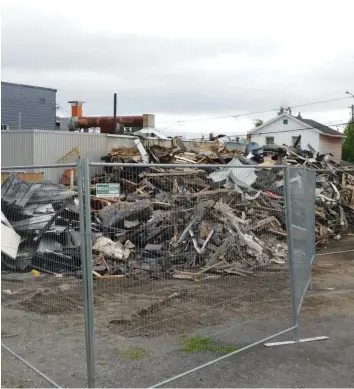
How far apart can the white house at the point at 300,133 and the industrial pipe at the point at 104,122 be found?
19046 mm

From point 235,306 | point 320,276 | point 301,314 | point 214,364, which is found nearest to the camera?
point 214,364

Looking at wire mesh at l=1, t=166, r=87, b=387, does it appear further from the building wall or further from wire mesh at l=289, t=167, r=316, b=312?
the building wall

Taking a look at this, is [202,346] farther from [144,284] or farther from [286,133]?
[286,133]

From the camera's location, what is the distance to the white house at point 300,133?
4419 cm

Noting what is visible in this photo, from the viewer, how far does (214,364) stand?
512cm

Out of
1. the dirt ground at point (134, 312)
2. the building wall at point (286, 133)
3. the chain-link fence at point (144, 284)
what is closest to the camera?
the chain-link fence at point (144, 284)

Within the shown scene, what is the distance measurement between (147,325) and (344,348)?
7.34 feet

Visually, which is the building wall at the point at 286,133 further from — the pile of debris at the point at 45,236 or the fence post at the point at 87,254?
the fence post at the point at 87,254

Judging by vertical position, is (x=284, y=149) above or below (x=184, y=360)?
above

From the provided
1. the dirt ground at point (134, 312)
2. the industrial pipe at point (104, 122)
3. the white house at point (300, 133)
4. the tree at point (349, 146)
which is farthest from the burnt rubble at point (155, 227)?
the tree at point (349, 146)

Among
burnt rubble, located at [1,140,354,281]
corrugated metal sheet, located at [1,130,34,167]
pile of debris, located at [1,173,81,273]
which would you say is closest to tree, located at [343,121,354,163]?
corrugated metal sheet, located at [1,130,34,167]

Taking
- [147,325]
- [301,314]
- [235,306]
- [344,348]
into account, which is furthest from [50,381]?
[301,314]

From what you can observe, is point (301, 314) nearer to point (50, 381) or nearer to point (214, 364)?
point (214, 364)

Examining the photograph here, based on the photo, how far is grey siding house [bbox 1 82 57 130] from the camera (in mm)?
32750
